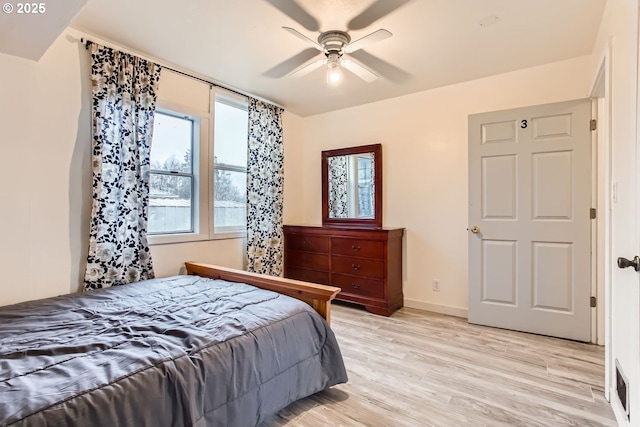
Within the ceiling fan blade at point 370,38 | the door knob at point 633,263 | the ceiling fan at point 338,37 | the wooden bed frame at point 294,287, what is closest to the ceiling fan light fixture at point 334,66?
the ceiling fan at point 338,37

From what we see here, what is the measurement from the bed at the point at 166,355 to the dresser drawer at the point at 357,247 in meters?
1.52

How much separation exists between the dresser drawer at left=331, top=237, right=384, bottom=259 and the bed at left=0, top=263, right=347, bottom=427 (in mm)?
1520

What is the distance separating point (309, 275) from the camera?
3969mm

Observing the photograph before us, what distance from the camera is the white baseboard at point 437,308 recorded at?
10.9ft

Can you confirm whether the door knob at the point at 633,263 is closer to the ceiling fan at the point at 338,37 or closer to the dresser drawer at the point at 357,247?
the ceiling fan at the point at 338,37

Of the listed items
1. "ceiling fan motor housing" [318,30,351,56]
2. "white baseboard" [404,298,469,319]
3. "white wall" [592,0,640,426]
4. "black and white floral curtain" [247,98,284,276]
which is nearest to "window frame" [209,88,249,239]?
"black and white floral curtain" [247,98,284,276]

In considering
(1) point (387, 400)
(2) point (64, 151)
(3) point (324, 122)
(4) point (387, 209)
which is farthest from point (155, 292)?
(3) point (324, 122)

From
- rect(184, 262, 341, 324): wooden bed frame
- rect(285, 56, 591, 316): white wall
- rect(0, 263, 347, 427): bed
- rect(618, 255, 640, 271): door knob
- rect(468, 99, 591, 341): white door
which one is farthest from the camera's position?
rect(285, 56, 591, 316): white wall

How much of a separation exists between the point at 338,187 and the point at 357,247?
3.24 ft

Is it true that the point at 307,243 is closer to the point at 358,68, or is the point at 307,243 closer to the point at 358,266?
the point at 358,266

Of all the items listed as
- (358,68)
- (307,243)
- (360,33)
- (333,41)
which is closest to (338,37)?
(333,41)

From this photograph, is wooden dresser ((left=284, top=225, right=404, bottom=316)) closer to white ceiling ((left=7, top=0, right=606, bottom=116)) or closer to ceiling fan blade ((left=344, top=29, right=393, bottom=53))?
white ceiling ((left=7, top=0, right=606, bottom=116))

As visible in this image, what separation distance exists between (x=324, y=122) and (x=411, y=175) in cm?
150

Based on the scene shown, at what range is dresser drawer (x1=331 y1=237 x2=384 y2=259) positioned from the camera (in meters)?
3.42
